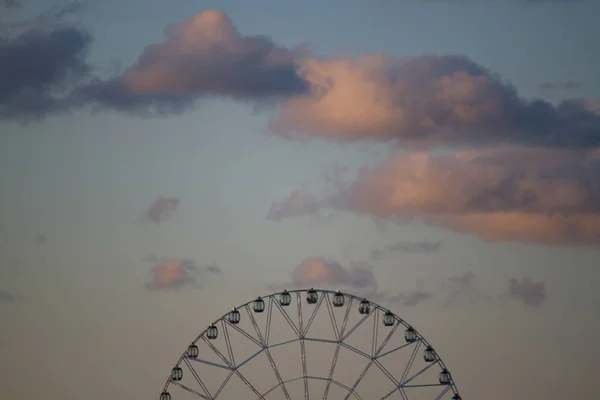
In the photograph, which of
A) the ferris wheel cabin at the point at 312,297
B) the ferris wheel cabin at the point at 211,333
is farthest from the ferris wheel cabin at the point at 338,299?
the ferris wheel cabin at the point at 211,333


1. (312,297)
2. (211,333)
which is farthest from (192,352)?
(312,297)

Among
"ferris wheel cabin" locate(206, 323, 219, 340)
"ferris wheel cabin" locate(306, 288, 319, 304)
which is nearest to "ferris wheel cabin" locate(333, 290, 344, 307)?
"ferris wheel cabin" locate(306, 288, 319, 304)

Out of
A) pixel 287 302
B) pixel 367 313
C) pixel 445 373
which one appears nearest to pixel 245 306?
pixel 287 302

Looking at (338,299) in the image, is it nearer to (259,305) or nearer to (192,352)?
(259,305)

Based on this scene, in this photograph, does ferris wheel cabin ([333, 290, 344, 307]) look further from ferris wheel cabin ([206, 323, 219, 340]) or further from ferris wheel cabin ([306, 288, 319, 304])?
ferris wheel cabin ([206, 323, 219, 340])

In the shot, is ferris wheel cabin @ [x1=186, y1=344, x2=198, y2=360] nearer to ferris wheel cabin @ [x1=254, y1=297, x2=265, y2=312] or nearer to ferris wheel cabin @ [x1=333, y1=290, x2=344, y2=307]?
ferris wheel cabin @ [x1=254, y1=297, x2=265, y2=312]

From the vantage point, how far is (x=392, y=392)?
92812 millimetres

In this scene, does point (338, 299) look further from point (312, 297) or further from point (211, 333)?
point (211, 333)

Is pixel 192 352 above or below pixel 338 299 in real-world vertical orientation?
below

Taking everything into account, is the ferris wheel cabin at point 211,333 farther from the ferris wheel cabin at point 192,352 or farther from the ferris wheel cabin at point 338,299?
the ferris wheel cabin at point 338,299

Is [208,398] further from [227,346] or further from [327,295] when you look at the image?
[327,295]

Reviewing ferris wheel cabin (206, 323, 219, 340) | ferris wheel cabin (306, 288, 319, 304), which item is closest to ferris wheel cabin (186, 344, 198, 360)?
ferris wheel cabin (206, 323, 219, 340)

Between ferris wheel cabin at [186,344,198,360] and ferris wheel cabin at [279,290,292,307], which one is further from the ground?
ferris wheel cabin at [279,290,292,307]

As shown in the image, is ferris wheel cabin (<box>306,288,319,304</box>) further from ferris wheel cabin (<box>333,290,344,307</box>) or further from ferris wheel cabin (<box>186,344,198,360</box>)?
ferris wheel cabin (<box>186,344,198,360</box>)
